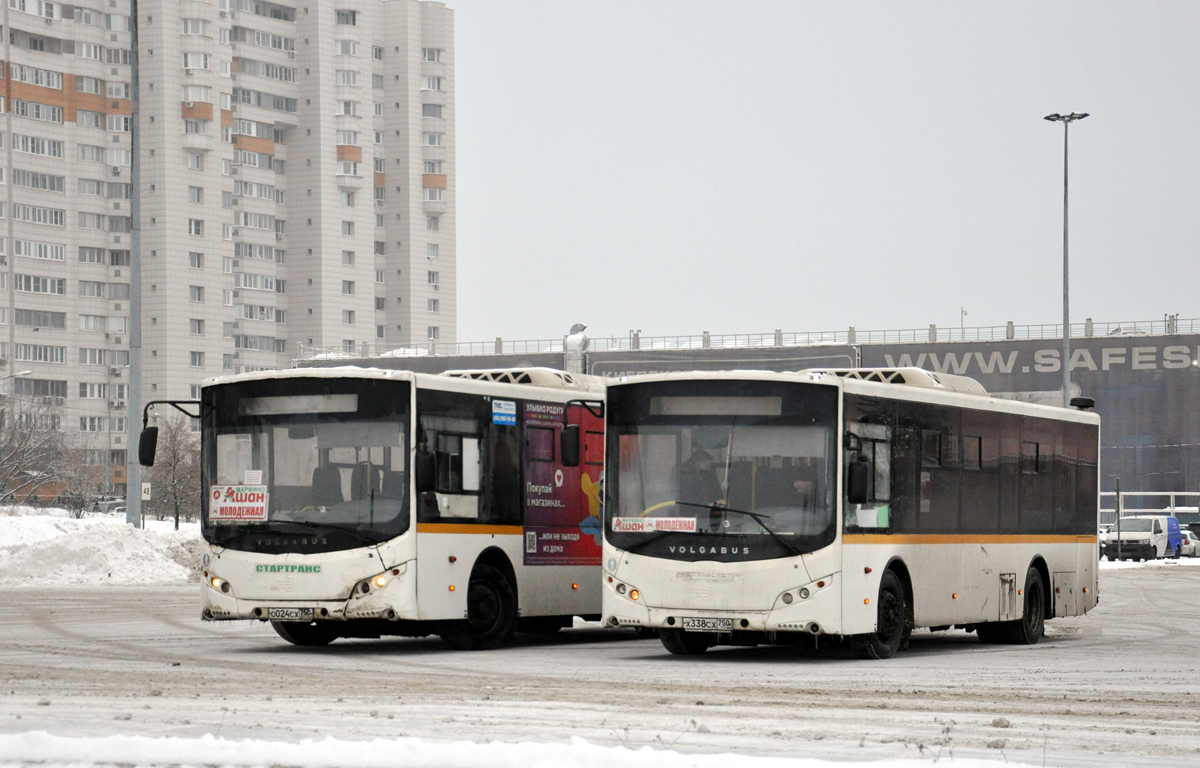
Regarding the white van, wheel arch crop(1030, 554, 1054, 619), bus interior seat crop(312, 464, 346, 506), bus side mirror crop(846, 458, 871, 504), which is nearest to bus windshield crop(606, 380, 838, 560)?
bus side mirror crop(846, 458, 871, 504)

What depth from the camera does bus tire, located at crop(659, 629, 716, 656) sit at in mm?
18703

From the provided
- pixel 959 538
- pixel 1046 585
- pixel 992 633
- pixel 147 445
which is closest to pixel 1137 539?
pixel 1046 585

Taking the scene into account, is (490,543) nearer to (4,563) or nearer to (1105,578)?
(4,563)

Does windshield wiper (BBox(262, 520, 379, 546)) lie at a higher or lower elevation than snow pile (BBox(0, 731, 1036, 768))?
higher

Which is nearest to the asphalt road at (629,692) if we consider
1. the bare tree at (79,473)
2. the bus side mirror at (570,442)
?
the bus side mirror at (570,442)

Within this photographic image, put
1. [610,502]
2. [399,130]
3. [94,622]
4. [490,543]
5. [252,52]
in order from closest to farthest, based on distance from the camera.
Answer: [610,502] < [490,543] < [94,622] < [252,52] < [399,130]

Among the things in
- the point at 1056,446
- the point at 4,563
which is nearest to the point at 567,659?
the point at 1056,446

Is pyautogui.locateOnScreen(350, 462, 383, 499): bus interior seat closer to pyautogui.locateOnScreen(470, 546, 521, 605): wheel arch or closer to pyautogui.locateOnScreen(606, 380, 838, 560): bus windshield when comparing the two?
pyautogui.locateOnScreen(470, 546, 521, 605): wheel arch

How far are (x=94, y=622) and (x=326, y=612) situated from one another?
7088 mm

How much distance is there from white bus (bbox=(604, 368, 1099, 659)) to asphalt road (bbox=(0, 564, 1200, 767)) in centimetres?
50

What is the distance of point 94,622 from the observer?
24391 millimetres

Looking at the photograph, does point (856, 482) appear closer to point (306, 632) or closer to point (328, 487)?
point (328, 487)

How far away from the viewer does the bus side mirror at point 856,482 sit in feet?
57.9

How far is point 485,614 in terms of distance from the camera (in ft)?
65.3
